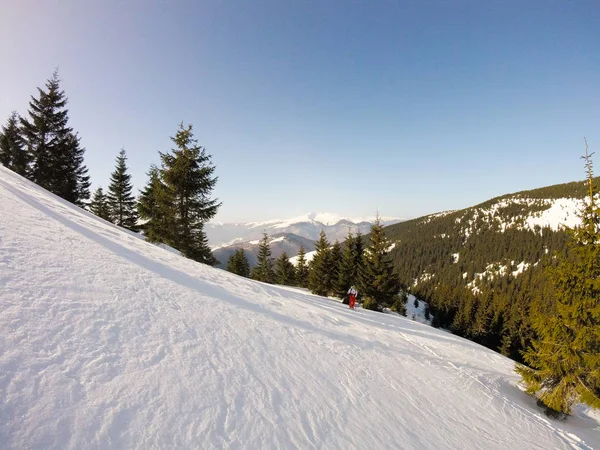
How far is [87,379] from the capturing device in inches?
152

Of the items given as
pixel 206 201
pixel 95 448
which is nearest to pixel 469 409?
pixel 95 448

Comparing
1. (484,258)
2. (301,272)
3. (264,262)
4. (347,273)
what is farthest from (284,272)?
(484,258)

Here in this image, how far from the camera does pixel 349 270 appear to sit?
3419cm

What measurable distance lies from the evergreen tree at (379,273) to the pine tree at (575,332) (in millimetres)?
18129

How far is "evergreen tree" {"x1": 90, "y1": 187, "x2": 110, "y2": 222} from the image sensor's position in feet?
109

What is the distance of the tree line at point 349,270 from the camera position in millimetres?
28156

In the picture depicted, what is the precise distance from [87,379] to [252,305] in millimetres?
5328

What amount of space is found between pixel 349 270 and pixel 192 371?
30716mm

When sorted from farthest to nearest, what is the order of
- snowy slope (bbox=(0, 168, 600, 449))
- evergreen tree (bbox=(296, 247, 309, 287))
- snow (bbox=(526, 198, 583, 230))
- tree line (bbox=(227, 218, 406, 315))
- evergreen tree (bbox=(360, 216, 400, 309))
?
snow (bbox=(526, 198, 583, 230))
evergreen tree (bbox=(296, 247, 309, 287))
tree line (bbox=(227, 218, 406, 315))
evergreen tree (bbox=(360, 216, 400, 309))
snowy slope (bbox=(0, 168, 600, 449))

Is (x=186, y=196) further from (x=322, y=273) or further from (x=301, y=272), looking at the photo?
(x=301, y=272)

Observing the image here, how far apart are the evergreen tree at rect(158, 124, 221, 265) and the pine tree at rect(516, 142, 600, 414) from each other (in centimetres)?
2061

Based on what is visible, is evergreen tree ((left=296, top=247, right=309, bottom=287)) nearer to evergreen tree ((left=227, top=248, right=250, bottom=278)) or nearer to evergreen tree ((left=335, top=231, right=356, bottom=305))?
evergreen tree ((left=227, top=248, right=250, bottom=278))

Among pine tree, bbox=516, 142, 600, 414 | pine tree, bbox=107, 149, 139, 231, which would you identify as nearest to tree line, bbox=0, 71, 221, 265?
pine tree, bbox=107, 149, 139, 231

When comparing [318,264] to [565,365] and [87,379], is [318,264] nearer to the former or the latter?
[565,365]
